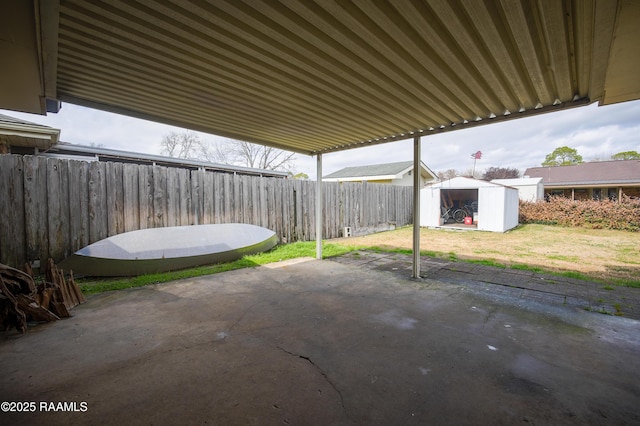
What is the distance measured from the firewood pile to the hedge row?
660 inches

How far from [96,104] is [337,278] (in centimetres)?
402

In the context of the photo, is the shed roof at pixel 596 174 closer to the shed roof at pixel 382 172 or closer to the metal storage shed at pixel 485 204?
the metal storage shed at pixel 485 204

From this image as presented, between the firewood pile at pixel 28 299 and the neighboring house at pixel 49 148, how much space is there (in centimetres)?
406

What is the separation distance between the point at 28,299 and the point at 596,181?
895 inches

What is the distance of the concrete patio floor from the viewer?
5.12 feet

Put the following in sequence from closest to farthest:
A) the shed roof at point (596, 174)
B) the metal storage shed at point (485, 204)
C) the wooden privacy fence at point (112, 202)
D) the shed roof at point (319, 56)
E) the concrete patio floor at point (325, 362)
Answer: the concrete patio floor at point (325, 362), the shed roof at point (319, 56), the wooden privacy fence at point (112, 202), the metal storage shed at point (485, 204), the shed roof at point (596, 174)

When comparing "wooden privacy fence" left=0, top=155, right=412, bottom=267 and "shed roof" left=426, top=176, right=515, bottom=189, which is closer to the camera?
"wooden privacy fence" left=0, top=155, right=412, bottom=267

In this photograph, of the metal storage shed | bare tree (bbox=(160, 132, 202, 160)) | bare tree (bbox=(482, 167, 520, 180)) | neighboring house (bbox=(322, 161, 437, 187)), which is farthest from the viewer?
bare tree (bbox=(482, 167, 520, 180))

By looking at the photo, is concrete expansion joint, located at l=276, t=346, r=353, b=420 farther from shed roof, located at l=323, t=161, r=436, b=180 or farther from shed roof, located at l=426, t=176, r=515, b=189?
shed roof, located at l=323, t=161, r=436, b=180

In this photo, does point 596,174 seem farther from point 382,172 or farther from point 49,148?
point 49,148

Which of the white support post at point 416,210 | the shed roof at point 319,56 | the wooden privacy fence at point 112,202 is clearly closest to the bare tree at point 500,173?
the wooden privacy fence at point 112,202

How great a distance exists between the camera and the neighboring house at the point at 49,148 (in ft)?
17.7

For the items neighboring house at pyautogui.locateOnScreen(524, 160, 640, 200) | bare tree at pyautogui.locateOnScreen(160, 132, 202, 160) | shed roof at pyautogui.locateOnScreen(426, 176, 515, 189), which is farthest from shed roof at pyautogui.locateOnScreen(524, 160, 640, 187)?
bare tree at pyautogui.locateOnScreen(160, 132, 202, 160)

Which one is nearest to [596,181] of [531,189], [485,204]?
[531,189]
